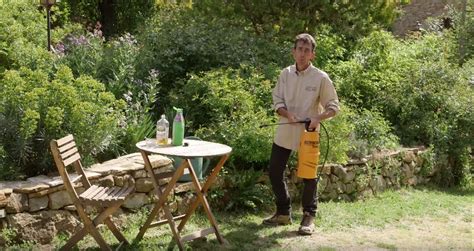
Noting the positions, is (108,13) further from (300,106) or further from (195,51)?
(300,106)

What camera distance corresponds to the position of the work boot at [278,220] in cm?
604

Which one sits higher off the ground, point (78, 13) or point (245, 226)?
point (78, 13)

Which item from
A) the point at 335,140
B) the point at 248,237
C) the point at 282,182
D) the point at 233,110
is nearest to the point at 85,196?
the point at 248,237

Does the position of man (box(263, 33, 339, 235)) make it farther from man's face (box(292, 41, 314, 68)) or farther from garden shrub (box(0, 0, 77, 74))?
garden shrub (box(0, 0, 77, 74))

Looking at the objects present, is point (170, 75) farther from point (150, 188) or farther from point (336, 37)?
point (336, 37)

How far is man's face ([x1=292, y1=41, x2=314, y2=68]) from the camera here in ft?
18.2

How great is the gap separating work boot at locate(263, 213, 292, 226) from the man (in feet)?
0.44

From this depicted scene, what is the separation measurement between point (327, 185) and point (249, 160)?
1.19 meters

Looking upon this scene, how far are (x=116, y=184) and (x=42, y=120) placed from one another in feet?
2.84

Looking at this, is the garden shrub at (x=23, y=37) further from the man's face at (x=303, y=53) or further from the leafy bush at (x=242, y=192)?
the man's face at (x=303, y=53)

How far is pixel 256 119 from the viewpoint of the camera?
21.9 ft

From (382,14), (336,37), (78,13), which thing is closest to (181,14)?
(336,37)

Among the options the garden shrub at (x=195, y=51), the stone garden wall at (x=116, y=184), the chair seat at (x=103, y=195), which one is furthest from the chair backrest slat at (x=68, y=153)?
the garden shrub at (x=195, y=51)

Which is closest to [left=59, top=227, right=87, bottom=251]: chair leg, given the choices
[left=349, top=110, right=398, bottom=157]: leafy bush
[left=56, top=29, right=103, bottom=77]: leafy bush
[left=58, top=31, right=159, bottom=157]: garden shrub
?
[left=58, top=31, right=159, bottom=157]: garden shrub
